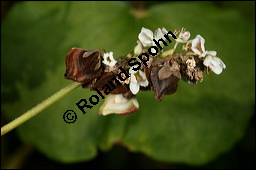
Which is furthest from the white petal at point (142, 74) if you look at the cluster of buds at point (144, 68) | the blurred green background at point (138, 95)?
the blurred green background at point (138, 95)

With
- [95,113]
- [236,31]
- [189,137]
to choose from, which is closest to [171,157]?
[189,137]

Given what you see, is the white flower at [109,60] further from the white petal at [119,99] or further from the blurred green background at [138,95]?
the blurred green background at [138,95]

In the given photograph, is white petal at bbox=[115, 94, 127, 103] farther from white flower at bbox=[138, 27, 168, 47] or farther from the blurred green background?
the blurred green background

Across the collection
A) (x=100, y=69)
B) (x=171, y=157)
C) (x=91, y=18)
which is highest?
(x=91, y=18)

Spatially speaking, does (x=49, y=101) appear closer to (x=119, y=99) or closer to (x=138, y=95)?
(x=119, y=99)

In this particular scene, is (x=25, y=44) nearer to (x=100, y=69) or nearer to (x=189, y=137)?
(x=189, y=137)

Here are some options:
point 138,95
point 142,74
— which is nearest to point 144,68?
point 142,74
